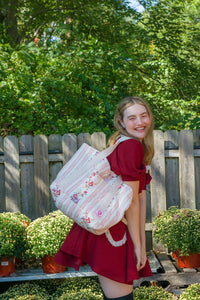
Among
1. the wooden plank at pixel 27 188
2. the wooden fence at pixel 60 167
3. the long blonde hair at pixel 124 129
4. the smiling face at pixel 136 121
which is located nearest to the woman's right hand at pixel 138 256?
the long blonde hair at pixel 124 129

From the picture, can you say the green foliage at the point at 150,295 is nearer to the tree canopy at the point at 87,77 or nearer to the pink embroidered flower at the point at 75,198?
the pink embroidered flower at the point at 75,198

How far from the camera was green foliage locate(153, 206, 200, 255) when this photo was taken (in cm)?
370

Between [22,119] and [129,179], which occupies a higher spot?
[22,119]

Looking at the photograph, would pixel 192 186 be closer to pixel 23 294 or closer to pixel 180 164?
pixel 180 164

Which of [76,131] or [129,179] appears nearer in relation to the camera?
[129,179]

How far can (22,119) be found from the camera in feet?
19.6

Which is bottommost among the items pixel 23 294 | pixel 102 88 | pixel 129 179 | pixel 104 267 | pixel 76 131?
pixel 23 294

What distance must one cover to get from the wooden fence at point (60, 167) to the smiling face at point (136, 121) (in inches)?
89.3

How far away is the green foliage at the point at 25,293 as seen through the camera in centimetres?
300

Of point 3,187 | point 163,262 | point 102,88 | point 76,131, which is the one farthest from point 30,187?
point 102,88

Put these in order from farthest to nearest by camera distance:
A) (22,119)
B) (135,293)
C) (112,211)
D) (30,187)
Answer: (22,119) → (30,187) → (135,293) → (112,211)

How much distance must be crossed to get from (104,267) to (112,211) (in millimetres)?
308

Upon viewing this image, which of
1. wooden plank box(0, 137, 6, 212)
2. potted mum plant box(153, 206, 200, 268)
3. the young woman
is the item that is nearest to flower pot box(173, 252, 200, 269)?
potted mum plant box(153, 206, 200, 268)

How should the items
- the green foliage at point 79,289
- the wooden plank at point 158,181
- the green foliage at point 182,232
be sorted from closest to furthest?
the green foliage at point 79,289 < the green foliage at point 182,232 < the wooden plank at point 158,181
